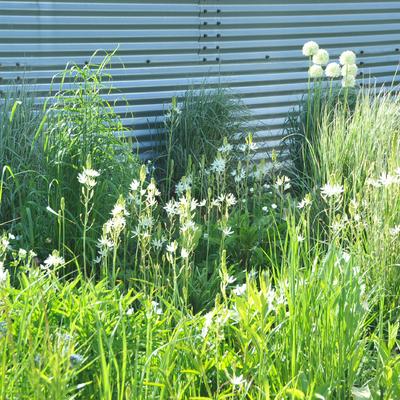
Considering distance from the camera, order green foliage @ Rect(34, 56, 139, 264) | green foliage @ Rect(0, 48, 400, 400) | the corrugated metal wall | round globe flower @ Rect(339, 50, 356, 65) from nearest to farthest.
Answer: green foliage @ Rect(0, 48, 400, 400), green foliage @ Rect(34, 56, 139, 264), round globe flower @ Rect(339, 50, 356, 65), the corrugated metal wall

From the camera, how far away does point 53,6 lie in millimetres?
6055

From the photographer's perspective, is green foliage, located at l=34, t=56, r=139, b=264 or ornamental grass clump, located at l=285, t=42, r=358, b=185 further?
ornamental grass clump, located at l=285, t=42, r=358, b=185

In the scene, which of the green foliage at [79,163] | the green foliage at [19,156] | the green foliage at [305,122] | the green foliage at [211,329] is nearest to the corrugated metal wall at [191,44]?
the green foliage at [305,122]

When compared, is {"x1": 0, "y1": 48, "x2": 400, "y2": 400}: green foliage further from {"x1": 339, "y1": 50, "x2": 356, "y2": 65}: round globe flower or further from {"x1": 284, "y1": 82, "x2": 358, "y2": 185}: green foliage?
{"x1": 284, "y1": 82, "x2": 358, "y2": 185}: green foliage

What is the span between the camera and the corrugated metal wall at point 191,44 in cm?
601

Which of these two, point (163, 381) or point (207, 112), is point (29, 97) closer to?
point (207, 112)

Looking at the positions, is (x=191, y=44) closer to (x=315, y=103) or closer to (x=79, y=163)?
(x=315, y=103)

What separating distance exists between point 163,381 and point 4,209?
2274mm

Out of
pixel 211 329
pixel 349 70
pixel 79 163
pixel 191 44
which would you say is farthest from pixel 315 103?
pixel 211 329

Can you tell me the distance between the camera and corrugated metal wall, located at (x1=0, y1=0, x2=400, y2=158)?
601 cm

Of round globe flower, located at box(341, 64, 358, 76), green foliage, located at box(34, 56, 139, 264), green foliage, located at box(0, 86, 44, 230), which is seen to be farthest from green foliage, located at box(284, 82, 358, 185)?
green foliage, located at box(0, 86, 44, 230)

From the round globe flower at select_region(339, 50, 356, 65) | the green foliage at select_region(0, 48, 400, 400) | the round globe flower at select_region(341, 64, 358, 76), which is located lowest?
the green foliage at select_region(0, 48, 400, 400)

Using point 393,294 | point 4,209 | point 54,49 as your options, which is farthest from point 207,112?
point 393,294

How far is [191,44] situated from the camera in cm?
694
